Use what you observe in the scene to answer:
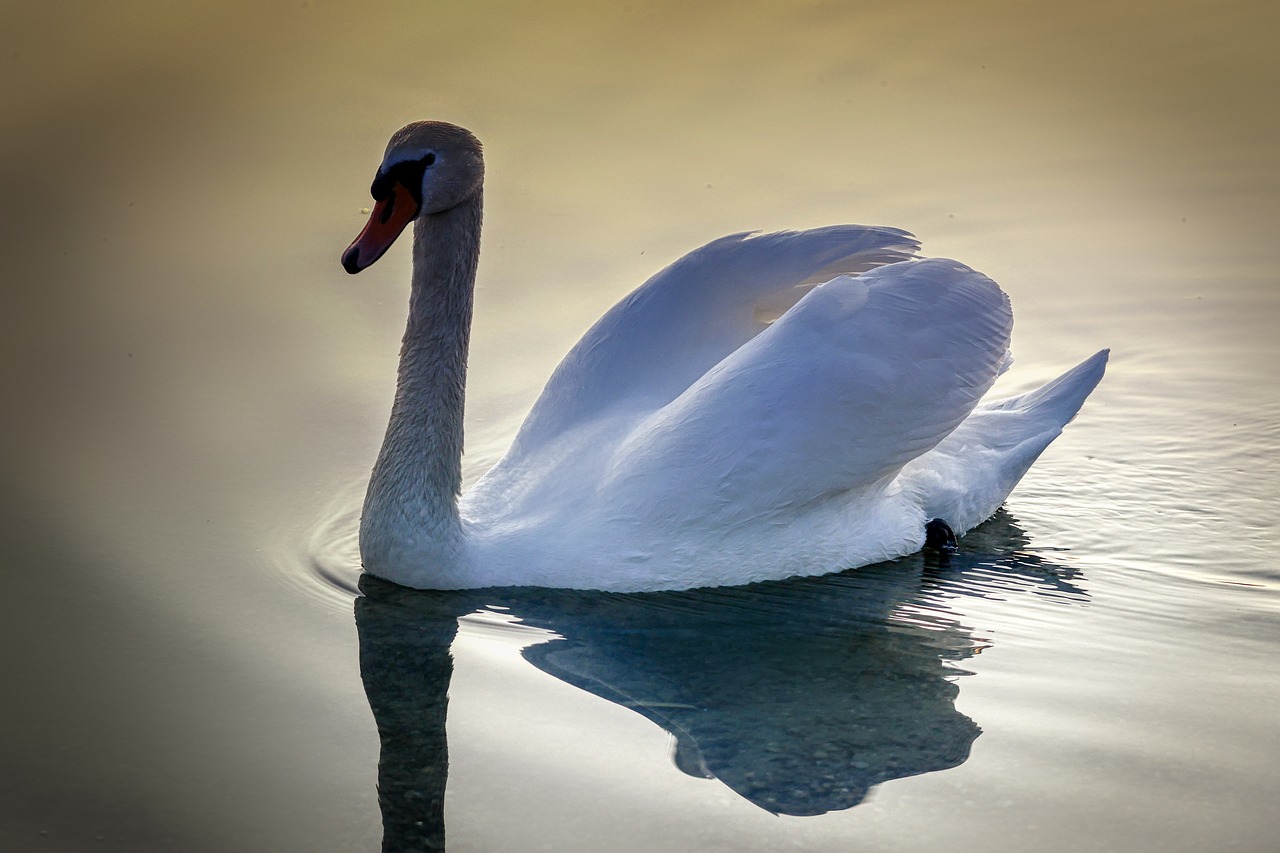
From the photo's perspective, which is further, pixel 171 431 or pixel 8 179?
pixel 8 179

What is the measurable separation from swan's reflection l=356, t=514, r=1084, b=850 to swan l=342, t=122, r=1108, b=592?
0.12 m

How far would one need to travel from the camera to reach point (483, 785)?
436 cm

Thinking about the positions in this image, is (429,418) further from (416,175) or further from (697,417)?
(697,417)

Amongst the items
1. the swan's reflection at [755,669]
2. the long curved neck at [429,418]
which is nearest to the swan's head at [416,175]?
the long curved neck at [429,418]

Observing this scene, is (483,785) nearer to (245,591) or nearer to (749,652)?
(749,652)

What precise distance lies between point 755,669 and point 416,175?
1.95 m

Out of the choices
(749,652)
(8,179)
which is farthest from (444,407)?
(8,179)

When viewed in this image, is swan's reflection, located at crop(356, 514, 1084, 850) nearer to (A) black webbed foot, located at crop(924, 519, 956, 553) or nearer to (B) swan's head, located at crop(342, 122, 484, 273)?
(A) black webbed foot, located at crop(924, 519, 956, 553)

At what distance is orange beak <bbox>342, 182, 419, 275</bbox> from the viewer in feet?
17.5

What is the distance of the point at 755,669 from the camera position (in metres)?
5.11

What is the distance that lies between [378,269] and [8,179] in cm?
247

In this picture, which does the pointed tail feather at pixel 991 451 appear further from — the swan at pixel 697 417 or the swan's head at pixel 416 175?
the swan's head at pixel 416 175

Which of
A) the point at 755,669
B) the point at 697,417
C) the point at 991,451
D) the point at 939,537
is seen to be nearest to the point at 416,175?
the point at 697,417

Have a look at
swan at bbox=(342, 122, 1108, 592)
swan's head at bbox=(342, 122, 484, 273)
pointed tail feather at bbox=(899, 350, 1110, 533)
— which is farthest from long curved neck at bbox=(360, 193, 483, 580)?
pointed tail feather at bbox=(899, 350, 1110, 533)
